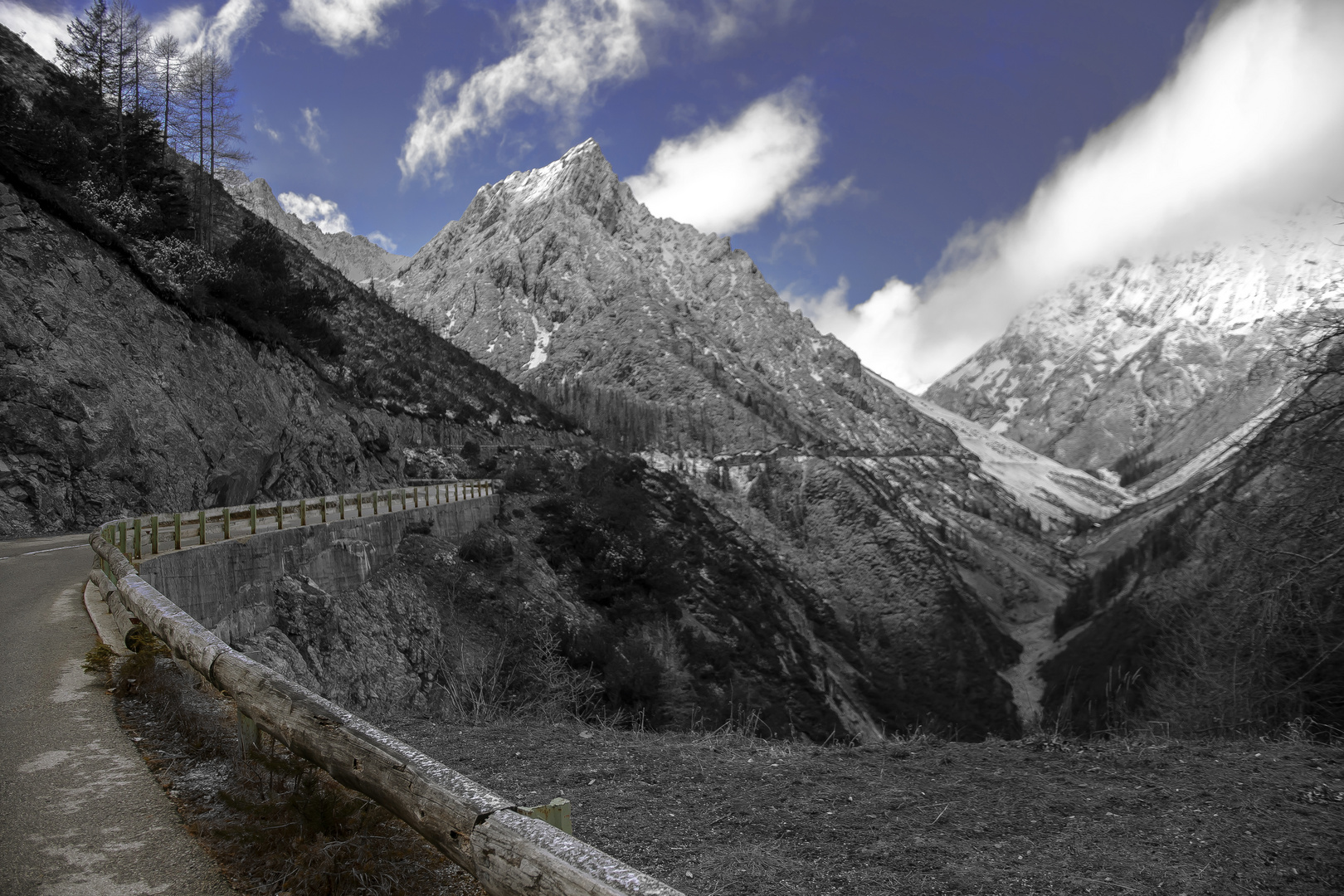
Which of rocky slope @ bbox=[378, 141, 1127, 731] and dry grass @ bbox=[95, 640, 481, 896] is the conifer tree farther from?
rocky slope @ bbox=[378, 141, 1127, 731]

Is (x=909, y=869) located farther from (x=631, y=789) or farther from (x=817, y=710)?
(x=817, y=710)

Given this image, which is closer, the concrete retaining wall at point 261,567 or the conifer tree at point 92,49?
the concrete retaining wall at point 261,567

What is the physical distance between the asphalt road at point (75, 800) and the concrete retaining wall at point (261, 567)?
3.84 metres

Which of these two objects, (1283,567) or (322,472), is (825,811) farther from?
(322,472)

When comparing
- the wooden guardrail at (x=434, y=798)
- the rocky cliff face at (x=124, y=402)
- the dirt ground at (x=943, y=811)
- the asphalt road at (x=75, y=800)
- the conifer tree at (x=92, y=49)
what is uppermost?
the conifer tree at (x=92, y=49)

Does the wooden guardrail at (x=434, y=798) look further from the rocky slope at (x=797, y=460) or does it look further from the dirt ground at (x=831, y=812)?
the rocky slope at (x=797, y=460)

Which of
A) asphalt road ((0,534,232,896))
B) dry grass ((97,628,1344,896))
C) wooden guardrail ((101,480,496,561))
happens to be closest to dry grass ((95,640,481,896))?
dry grass ((97,628,1344,896))

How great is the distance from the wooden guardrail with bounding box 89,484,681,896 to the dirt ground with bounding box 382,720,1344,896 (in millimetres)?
2628

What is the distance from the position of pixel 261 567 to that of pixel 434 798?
14.1 metres

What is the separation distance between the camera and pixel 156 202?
3394cm

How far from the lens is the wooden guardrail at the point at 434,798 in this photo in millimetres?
2807

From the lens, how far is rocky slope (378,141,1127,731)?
80.1 meters

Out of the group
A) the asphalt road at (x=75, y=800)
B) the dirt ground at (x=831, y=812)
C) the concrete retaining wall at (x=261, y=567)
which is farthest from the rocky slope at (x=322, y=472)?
the asphalt road at (x=75, y=800)

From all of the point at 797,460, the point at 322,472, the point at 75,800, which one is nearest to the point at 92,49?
the point at 322,472
